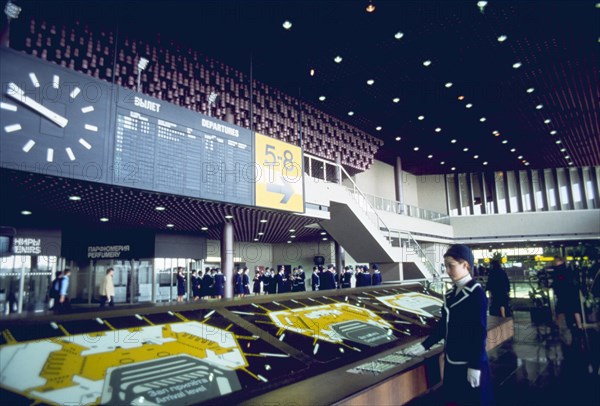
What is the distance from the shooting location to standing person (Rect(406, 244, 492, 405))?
7.36 feet

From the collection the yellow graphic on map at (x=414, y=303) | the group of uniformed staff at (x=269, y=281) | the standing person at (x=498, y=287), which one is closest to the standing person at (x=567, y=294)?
the standing person at (x=498, y=287)

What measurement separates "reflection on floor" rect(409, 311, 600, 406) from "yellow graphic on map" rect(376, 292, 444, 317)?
909 millimetres

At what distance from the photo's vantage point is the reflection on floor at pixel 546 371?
3.35m

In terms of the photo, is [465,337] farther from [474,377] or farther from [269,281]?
[269,281]

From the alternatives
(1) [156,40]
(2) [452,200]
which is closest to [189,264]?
(1) [156,40]

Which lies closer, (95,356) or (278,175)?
(95,356)

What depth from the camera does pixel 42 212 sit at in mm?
9094

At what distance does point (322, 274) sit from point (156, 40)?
7.83 m

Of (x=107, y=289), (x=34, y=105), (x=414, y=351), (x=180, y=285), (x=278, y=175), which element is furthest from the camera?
(x=180, y=285)

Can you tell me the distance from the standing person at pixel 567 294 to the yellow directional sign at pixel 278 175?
18.2ft

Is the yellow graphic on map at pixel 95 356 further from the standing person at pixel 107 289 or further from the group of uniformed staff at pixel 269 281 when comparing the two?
the standing person at pixel 107 289

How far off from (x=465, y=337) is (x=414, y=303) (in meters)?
2.46

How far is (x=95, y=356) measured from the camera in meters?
1.98

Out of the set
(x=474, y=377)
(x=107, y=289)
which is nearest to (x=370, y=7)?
(x=474, y=377)
